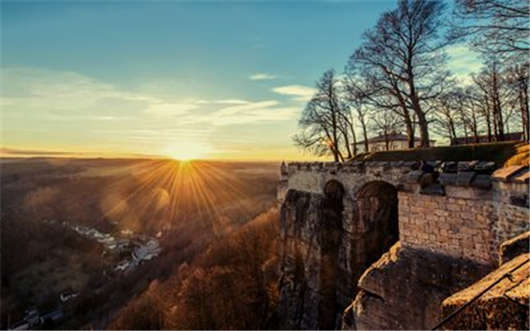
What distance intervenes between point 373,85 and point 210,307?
15.7 metres

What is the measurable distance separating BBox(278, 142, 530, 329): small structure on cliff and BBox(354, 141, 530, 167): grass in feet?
0.63

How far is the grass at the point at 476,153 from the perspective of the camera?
19.4 ft

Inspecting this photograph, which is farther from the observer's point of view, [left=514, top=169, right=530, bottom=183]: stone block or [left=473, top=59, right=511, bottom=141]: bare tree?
[left=473, top=59, right=511, bottom=141]: bare tree

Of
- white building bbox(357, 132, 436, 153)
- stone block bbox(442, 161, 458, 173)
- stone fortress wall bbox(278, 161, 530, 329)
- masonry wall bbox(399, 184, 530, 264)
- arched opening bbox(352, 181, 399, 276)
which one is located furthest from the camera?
white building bbox(357, 132, 436, 153)

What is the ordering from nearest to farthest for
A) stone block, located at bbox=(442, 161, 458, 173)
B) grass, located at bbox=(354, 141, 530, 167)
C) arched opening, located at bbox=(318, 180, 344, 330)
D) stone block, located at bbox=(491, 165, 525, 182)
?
1. stone block, located at bbox=(491, 165, 525, 182)
2. stone block, located at bbox=(442, 161, 458, 173)
3. grass, located at bbox=(354, 141, 530, 167)
4. arched opening, located at bbox=(318, 180, 344, 330)

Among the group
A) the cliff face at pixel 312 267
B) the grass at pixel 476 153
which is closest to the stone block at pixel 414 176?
the grass at pixel 476 153

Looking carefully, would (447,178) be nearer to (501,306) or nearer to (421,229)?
(421,229)

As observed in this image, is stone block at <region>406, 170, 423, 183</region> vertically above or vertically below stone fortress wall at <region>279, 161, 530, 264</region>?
above

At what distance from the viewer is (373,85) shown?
12672 mm

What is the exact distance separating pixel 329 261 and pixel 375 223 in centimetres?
256

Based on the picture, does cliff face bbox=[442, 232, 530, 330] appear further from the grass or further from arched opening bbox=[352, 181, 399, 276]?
arched opening bbox=[352, 181, 399, 276]

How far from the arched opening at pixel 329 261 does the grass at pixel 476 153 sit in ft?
9.61

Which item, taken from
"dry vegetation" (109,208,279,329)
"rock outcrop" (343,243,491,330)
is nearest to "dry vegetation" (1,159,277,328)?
"dry vegetation" (109,208,279,329)

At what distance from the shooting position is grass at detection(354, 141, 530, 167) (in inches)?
233
